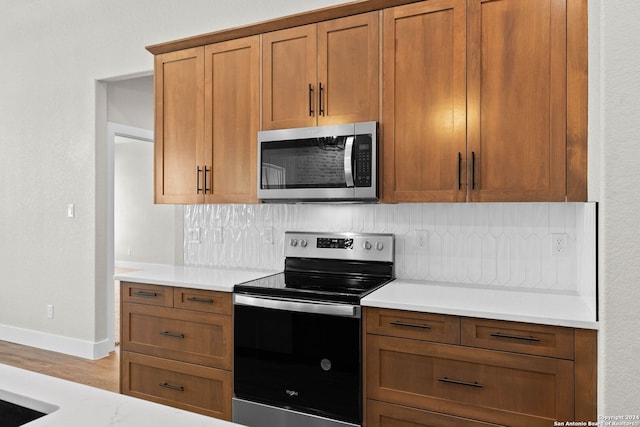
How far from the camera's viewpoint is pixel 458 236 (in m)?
2.56

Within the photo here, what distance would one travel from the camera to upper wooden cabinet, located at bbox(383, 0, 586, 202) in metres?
2.03

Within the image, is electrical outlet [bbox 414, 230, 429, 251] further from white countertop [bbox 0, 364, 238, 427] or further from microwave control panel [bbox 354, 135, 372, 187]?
white countertop [bbox 0, 364, 238, 427]

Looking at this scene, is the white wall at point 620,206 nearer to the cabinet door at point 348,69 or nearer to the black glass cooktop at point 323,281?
the black glass cooktop at point 323,281

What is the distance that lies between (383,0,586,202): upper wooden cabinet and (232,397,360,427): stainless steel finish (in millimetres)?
1163

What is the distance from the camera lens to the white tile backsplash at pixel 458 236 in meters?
2.33

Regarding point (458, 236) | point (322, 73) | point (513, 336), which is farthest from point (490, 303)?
point (322, 73)

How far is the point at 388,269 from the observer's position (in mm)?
2662

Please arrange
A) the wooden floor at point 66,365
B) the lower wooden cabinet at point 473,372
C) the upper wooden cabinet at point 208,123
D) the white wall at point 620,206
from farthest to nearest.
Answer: the wooden floor at point 66,365
the upper wooden cabinet at point 208,123
the lower wooden cabinet at point 473,372
the white wall at point 620,206

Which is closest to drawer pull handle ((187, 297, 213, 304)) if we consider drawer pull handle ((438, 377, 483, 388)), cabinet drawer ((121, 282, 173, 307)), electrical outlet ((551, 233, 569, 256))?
cabinet drawer ((121, 282, 173, 307))

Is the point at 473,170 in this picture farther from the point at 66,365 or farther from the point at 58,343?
the point at 58,343

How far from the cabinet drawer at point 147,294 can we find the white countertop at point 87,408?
1.65m

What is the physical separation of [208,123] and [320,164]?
855mm

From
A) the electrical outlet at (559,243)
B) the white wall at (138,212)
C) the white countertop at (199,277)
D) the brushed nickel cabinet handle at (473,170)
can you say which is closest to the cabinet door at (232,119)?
the white countertop at (199,277)

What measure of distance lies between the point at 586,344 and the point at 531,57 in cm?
128
